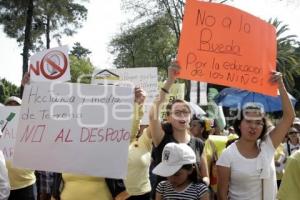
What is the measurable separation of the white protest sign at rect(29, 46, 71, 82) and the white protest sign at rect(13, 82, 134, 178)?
1.96m

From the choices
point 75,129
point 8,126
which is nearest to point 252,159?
point 75,129

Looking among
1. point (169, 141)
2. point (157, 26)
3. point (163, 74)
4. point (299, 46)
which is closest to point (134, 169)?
point (169, 141)

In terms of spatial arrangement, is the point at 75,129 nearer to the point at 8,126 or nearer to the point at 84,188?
the point at 84,188

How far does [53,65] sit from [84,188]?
102 inches

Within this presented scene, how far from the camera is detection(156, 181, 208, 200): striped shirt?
3.28 metres

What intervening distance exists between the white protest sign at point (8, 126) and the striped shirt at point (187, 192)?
2.08m

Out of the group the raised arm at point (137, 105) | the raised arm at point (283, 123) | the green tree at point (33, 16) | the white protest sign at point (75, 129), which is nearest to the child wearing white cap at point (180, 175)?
the white protest sign at point (75, 129)

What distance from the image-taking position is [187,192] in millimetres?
3287

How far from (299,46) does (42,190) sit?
5250cm

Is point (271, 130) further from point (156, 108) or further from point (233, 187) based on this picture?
point (156, 108)

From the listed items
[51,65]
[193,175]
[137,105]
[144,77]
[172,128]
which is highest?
[51,65]

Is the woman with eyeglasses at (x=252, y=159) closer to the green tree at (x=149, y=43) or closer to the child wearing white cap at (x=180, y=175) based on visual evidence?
the child wearing white cap at (x=180, y=175)

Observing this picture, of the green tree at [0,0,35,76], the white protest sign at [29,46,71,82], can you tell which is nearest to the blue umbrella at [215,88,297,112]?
the white protest sign at [29,46,71,82]

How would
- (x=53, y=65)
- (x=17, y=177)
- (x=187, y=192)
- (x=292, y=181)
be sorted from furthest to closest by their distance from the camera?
(x=53, y=65), (x=17, y=177), (x=187, y=192), (x=292, y=181)
